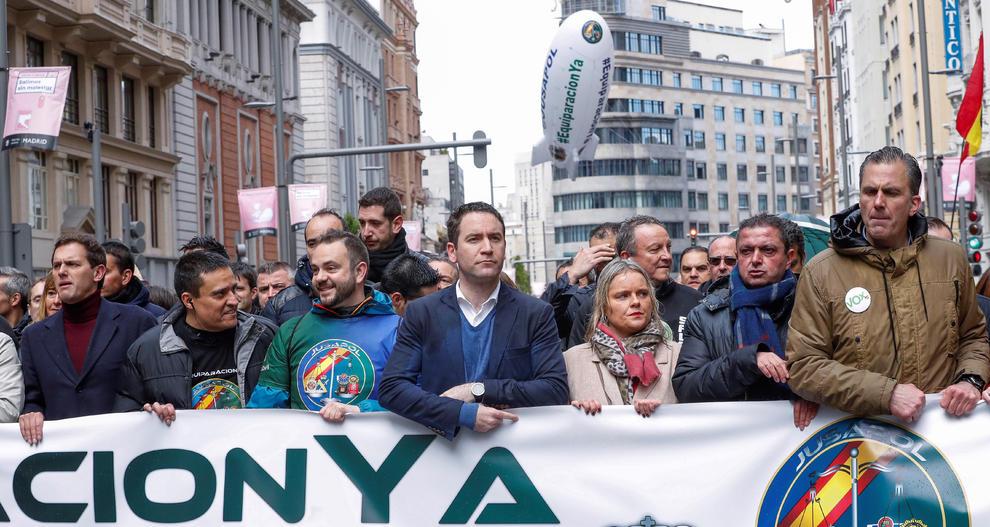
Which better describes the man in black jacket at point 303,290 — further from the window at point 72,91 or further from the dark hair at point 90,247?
the window at point 72,91

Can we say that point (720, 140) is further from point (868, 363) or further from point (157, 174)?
point (868, 363)

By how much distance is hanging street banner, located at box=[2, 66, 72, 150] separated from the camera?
14.5m

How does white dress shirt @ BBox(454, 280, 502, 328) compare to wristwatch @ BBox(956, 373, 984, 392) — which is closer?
wristwatch @ BBox(956, 373, 984, 392)

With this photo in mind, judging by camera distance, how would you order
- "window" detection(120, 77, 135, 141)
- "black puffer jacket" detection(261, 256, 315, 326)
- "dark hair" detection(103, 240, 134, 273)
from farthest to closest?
"window" detection(120, 77, 135, 141) < "dark hair" detection(103, 240, 134, 273) < "black puffer jacket" detection(261, 256, 315, 326)

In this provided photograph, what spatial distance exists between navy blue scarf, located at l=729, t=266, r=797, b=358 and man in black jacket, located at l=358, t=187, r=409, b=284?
3052mm

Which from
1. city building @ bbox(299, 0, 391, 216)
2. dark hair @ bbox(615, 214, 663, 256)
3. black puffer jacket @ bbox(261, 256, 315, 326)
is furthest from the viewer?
city building @ bbox(299, 0, 391, 216)

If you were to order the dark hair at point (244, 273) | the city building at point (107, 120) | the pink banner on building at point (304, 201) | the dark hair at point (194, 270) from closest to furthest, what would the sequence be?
the dark hair at point (194, 270), the dark hair at point (244, 273), the pink banner on building at point (304, 201), the city building at point (107, 120)

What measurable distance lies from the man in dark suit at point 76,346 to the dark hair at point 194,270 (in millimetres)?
432

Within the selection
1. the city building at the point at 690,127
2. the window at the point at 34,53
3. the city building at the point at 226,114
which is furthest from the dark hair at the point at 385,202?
the city building at the point at 690,127

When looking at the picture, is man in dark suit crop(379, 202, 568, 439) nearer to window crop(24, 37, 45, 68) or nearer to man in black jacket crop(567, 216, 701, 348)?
man in black jacket crop(567, 216, 701, 348)

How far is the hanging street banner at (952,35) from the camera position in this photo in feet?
126

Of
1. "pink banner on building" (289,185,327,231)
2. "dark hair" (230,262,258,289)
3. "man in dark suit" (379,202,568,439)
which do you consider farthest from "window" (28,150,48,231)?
"man in dark suit" (379,202,568,439)

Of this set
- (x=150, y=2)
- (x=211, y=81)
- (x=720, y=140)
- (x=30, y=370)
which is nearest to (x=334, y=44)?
(x=211, y=81)

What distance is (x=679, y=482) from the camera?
5652 millimetres
